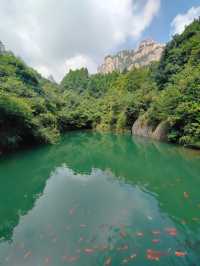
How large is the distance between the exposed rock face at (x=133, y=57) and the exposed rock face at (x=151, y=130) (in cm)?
7100

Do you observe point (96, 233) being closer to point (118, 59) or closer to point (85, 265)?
point (85, 265)

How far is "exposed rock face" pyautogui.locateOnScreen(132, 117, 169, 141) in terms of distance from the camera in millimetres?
16938

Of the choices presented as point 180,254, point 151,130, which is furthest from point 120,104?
point 180,254

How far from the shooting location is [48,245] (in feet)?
12.0

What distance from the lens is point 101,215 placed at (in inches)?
189

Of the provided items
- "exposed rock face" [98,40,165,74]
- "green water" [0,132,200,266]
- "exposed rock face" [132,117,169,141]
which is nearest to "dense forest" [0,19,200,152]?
"exposed rock face" [132,117,169,141]

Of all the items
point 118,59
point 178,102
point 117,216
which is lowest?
point 117,216

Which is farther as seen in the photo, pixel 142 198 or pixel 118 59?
pixel 118 59

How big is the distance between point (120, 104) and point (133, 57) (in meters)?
79.3

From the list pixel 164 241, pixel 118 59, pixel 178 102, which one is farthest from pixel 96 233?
pixel 118 59

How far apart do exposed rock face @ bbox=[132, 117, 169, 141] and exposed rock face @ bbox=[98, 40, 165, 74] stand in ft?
233

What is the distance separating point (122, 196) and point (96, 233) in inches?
85.1

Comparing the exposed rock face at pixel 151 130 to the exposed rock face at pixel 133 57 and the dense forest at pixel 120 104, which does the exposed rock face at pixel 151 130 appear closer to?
the dense forest at pixel 120 104

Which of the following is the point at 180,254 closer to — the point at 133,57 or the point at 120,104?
the point at 120,104
